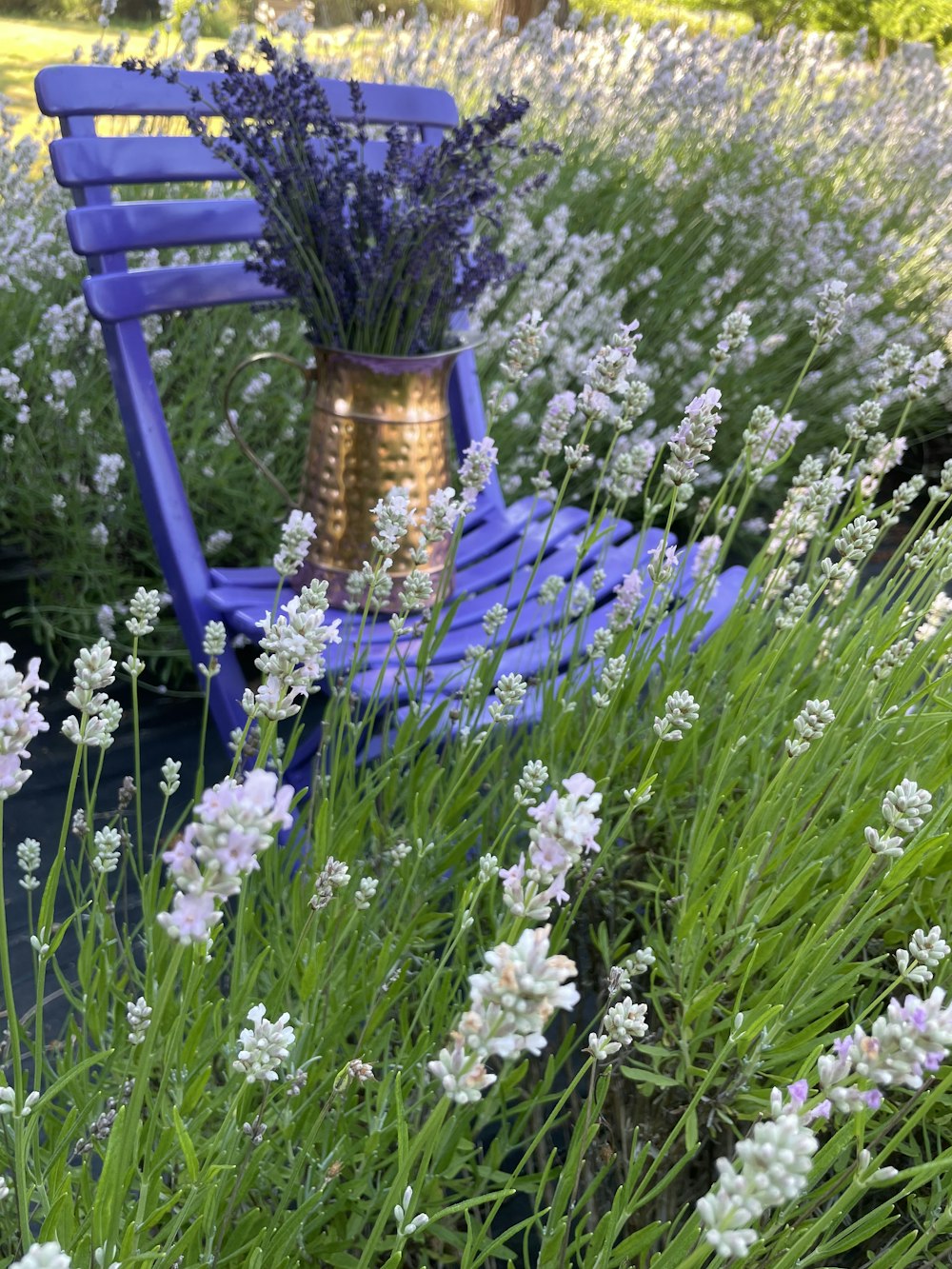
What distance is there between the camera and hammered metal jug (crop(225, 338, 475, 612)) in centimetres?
201

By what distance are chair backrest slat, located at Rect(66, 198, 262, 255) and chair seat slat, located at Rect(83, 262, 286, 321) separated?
0.17ft

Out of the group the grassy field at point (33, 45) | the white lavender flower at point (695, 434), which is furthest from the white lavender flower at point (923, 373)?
the grassy field at point (33, 45)

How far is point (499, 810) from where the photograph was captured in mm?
1580

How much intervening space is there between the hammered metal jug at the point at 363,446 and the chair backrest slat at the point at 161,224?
28 cm

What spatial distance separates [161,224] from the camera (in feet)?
6.74

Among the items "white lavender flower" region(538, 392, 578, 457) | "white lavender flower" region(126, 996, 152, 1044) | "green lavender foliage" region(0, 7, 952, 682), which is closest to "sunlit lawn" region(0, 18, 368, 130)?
"green lavender foliage" region(0, 7, 952, 682)

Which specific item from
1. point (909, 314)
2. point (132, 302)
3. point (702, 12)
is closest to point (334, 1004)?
point (132, 302)

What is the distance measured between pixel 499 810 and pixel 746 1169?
107 cm

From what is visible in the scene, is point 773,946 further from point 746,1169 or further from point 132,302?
point 132,302

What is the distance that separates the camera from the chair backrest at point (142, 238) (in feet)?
6.37

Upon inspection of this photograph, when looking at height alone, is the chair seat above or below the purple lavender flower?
below

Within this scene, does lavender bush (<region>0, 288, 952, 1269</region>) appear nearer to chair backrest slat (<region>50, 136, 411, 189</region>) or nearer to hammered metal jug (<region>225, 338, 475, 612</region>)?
hammered metal jug (<region>225, 338, 475, 612</region>)

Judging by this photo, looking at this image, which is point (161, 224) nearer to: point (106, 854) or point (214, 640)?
point (214, 640)

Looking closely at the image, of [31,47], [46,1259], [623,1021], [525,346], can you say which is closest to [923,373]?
[525,346]
